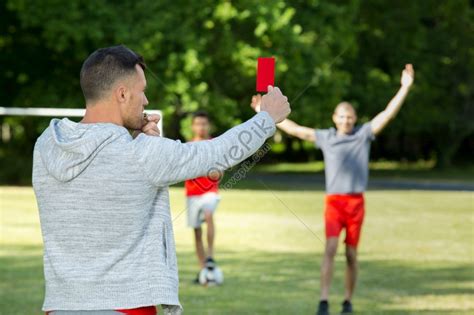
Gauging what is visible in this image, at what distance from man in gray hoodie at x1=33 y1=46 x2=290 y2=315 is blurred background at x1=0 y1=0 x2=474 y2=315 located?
5187 millimetres

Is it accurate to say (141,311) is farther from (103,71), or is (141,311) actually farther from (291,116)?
(291,116)

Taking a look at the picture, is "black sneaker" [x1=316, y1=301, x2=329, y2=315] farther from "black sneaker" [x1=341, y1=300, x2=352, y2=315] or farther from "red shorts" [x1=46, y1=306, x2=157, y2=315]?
"red shorts" [x1=46, y1=306, x2=157, y2=315]

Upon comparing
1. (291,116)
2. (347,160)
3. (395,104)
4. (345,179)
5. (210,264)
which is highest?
(395,104)

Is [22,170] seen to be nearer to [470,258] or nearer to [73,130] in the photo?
[470,258]

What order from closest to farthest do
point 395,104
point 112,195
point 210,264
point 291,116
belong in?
point 112,195 → point 395,104 → point 210,264 → point 291,116

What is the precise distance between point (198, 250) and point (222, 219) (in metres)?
10.4

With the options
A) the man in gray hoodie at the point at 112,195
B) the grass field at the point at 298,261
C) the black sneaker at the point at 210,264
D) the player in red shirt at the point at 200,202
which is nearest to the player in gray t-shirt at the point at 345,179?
the grass field at the point at 298,261

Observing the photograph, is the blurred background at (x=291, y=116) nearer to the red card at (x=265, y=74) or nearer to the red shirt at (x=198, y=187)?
the red shirt at (x=198, y=187)

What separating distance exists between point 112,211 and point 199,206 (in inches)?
375

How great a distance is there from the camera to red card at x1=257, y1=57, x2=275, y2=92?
421 centimetres

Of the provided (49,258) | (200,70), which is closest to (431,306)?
(49,258)

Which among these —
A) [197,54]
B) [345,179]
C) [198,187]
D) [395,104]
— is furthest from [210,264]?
[197,54]

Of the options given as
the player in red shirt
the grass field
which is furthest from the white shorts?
the grass field

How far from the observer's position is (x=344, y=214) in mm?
10648
